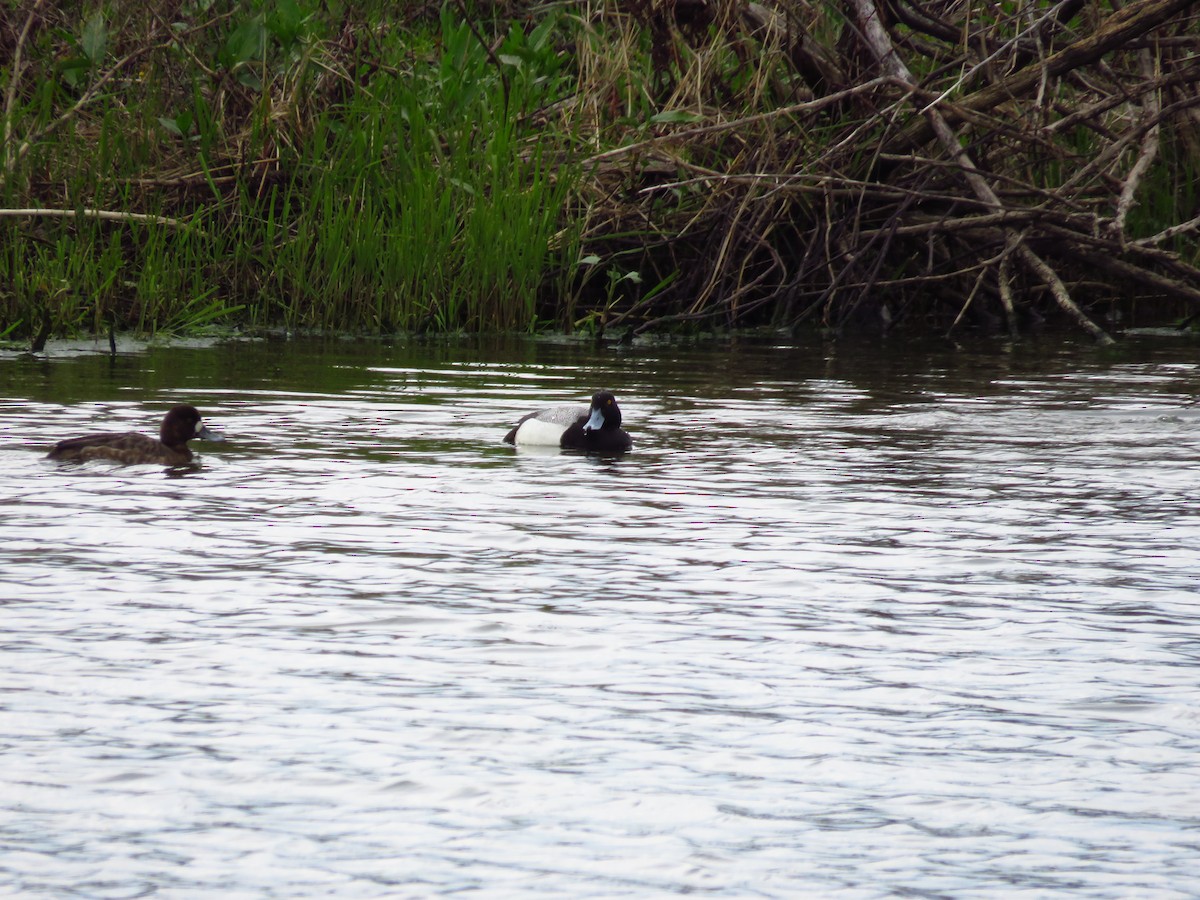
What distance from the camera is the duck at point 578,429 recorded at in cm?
1017

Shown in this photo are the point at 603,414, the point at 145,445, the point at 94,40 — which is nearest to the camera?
the point at 145,445

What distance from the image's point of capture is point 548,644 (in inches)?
231

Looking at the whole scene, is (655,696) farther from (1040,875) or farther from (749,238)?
(749,238)

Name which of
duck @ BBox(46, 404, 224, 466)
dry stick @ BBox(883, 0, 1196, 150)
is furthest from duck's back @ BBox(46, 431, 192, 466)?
dry stick @ BBox(883, 0, 1196, 150)


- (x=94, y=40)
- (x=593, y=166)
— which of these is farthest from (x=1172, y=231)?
(x=94, y=40)

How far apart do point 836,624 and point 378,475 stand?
11.5 ft

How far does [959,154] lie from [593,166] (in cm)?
295

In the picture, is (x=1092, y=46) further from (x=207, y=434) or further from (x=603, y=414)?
(x=207, y=434)

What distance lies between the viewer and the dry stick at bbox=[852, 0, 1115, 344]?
1557 centimetres

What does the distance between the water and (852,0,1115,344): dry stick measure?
4807 mm

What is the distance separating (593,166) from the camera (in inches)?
632

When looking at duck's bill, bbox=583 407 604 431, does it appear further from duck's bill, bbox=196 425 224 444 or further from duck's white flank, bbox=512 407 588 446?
duck's bill, bbox=196 425 224 444

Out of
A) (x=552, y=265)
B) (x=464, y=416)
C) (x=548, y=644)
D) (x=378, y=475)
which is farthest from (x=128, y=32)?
(x=548, y=644)

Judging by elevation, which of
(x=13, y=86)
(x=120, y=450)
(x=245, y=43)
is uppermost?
(x=245, y=43)
